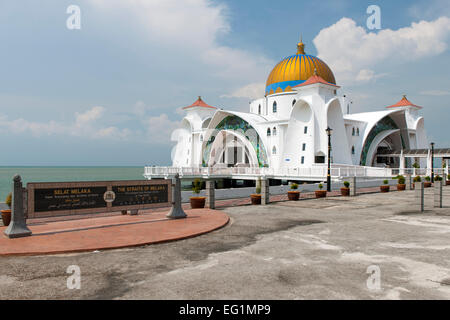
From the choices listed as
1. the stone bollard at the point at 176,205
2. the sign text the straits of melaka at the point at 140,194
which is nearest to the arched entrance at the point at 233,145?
the stone bollard at the point at 176,205

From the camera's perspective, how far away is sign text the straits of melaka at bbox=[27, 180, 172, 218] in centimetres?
986

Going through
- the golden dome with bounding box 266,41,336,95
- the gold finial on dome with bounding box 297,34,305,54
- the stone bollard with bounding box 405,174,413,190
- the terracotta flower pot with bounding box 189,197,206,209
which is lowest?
the terracotta flower pot with bounding box 189,197,206,209

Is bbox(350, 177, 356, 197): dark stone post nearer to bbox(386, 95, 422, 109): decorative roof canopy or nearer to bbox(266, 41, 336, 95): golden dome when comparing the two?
bbox(266, 41, 336, 95): golden dome

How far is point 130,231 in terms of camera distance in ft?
32.3

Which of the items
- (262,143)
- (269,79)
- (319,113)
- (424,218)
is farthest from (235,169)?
(424,218)

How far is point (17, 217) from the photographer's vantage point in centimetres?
920

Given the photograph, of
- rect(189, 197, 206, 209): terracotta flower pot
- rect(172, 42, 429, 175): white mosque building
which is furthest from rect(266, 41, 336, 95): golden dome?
rect(189, 197, 206, 209): terracotta flower pot

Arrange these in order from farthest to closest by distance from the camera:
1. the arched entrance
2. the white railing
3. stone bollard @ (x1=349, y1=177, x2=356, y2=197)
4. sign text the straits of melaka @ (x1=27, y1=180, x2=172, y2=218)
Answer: the arched entrance → the white railing → stone bollard @ (x1=349, y1=177, x2=356, y2=197) → sign text the straits of melaka @ (x1=27, y1=180, x2=172, y2=218)

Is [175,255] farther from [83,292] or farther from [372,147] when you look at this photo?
[372,147]

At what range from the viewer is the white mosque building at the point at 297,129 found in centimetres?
4184

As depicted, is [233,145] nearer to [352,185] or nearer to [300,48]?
[300,48]

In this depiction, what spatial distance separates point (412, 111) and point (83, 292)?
5821 centimetres

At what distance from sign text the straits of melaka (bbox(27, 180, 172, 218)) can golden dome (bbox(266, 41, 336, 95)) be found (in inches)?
1676

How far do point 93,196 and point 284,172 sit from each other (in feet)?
94.5
